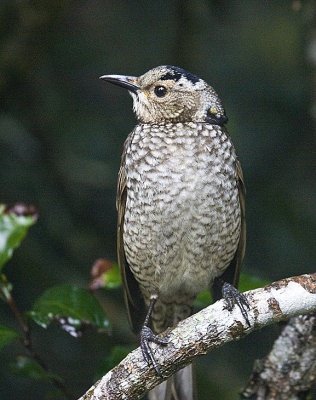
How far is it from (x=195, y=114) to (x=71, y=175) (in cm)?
160

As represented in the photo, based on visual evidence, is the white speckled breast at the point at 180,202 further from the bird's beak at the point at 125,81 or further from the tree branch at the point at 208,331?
the tree branch at the point at 208,331

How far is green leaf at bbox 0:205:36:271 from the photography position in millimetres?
2826

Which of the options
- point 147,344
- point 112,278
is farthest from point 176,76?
point 147,344

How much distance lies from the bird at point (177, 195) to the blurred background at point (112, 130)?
1058 millimetres

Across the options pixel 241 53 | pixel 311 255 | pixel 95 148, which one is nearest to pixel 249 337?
pixel 311 255

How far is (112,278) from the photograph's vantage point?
3.08 m

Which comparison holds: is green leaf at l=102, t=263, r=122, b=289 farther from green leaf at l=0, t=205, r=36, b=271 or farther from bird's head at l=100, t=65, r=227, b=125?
bird's head at l=100, t=65, r=227, b=125

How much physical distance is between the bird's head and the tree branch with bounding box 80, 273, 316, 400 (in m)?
0.99

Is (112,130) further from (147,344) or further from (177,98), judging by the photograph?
(147,344)

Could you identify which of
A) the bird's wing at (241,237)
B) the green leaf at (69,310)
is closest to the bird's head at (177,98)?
the bird's wing at (241,237)

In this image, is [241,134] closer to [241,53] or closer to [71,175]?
[241,53]

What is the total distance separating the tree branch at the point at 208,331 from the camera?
7.51 feet

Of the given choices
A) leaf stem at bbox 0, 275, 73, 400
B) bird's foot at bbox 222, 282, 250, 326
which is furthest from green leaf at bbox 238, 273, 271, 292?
leaf stem at bbox 0, 275, 73, 400

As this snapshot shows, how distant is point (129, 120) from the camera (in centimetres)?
453
